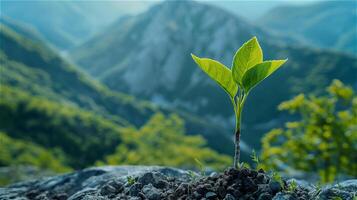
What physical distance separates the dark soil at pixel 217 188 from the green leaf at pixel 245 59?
1172 mm

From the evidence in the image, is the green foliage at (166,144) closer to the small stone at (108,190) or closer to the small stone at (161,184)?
the small stone at (108,190)

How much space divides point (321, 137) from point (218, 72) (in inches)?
1060

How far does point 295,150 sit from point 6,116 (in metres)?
125

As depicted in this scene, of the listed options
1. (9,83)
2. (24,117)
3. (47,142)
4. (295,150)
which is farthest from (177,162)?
(9,83)

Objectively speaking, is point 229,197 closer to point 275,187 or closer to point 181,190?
point 275,187

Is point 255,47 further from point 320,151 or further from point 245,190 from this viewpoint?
point 320,151

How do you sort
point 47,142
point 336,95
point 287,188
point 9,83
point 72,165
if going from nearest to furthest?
point 287,188 → point 336,95 → point 72,165 → point 47,142 → point 9,83

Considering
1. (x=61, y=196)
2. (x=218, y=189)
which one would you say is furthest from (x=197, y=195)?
(x=61, y=196)

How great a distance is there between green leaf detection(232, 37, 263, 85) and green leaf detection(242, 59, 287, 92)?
0.09m

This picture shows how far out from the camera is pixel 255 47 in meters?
5.70

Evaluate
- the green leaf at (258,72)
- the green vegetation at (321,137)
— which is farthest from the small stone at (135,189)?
the green vegetation at (321,137)

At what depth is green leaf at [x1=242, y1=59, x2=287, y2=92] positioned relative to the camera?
18.5 ft

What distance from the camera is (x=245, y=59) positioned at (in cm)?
578

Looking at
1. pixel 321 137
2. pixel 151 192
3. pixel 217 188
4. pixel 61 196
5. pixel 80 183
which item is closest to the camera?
pixel 217 188
